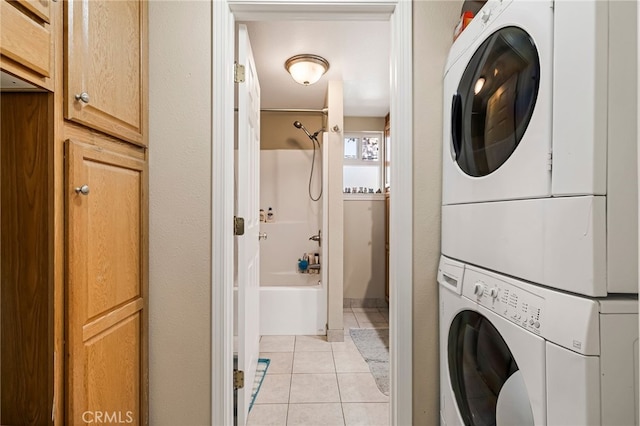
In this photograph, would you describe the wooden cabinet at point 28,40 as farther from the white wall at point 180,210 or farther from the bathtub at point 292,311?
the bathtub at point 292,311

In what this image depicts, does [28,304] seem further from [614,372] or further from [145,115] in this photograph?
[614,372]

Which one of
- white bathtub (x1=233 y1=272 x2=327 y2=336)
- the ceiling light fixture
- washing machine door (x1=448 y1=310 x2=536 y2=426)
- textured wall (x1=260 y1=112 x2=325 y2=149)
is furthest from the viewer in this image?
textured wall (x1=260 y1=112 x2=325 y2=149)

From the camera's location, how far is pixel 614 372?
616 mm

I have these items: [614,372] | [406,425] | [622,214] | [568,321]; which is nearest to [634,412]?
[614,372]

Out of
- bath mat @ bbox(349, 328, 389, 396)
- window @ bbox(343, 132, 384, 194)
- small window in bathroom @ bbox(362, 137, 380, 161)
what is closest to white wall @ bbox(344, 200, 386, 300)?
window @ bbox(343, 132, 384, 194)

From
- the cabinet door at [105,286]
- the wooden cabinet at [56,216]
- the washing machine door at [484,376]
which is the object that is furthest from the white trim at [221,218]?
the washing machine door at [484,376]

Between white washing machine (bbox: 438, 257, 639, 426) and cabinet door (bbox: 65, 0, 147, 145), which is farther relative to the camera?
cabinet door (bbox: 65, 0, 147, 145)

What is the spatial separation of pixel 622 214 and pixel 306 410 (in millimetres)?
1765

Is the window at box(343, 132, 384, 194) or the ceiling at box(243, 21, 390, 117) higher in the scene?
the ceiling at box(243, 21, 390, 117)

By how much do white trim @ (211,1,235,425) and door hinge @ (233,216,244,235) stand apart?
0.09m

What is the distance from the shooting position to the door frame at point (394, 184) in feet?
4.42

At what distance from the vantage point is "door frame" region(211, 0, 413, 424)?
53.1 inches

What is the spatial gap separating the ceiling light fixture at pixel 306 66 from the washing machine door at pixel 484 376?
199cm

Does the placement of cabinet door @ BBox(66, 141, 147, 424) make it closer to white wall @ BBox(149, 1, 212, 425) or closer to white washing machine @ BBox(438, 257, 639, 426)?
white wall @ BBox(149, 1, 212, 425)
